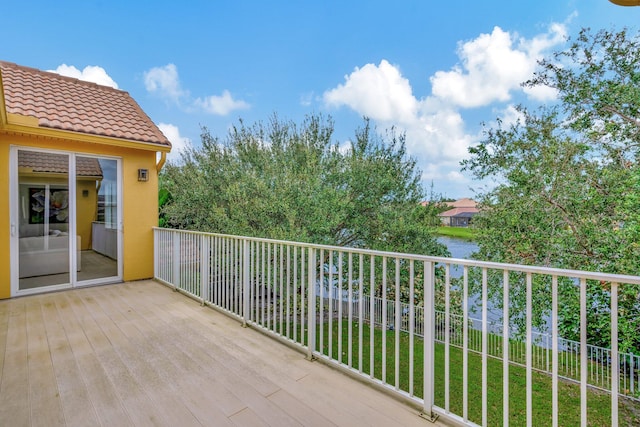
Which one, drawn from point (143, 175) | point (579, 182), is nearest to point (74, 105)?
point (143, 175)

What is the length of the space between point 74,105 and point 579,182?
9.00m

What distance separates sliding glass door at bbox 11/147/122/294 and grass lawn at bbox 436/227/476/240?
6.46 meters

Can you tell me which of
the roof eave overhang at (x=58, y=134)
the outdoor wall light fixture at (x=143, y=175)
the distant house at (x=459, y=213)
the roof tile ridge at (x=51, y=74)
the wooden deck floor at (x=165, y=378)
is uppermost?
the roof tile ridge at (x=51, y=74)

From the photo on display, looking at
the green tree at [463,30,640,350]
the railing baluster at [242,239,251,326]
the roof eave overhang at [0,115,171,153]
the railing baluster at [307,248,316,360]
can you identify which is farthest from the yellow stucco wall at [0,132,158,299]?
the green tree at [463,30,640,350]

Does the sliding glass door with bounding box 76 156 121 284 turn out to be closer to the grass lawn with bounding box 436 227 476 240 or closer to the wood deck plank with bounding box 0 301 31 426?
the wood deck plank with bounding box 0 301 31 426

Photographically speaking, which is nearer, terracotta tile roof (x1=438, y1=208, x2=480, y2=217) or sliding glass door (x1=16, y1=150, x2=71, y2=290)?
sliding glass door (x1=16, y1=150, x2=71, y2=290)

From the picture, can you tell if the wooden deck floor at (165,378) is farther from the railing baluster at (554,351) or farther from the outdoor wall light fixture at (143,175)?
the outdoor wall light fixture at (143,175)

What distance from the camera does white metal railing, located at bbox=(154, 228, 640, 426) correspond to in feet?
5.71

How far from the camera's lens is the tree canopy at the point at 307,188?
237 inches

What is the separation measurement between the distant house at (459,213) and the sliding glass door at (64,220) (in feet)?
21.6

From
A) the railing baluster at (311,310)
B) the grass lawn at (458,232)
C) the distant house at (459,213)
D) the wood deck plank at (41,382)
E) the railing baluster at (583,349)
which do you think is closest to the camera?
the railing baluster at (583,349)

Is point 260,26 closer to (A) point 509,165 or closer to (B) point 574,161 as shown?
(A) point 509,165

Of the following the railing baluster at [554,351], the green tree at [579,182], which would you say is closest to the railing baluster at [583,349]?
the railing baluster at [554,351]

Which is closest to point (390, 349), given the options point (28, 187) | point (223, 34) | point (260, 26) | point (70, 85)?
point (28, 187)
